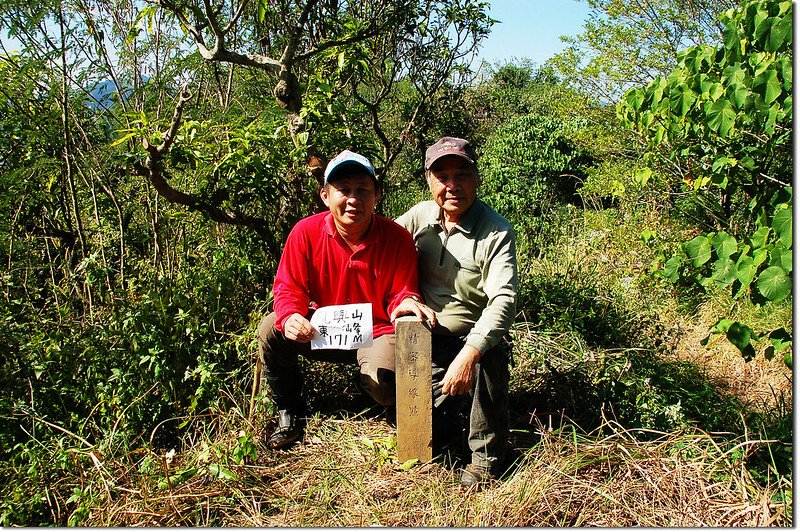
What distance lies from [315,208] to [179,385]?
133 centimetres

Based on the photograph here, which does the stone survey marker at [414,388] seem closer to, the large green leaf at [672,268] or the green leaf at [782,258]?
the large green leaf at [672,268]

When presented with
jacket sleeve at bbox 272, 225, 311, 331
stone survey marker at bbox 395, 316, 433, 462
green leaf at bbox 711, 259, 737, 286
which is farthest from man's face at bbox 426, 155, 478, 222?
green leaf at bbox 711, 259, 737, 286

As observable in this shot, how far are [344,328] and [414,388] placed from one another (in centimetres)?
42

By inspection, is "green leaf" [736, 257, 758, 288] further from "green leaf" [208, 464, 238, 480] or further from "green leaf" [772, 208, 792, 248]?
"green leaf" [208, 464, 238, 480]

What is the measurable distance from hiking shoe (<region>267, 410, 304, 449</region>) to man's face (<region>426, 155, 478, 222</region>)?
128 centimetres

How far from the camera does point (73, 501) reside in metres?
2.62

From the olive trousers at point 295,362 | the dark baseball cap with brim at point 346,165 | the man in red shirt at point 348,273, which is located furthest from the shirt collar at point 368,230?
the olive trousers at point 295,362

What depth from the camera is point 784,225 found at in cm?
230

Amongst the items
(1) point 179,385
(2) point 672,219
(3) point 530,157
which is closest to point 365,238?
(1) point 179,385

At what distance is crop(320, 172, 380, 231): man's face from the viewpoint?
2.88 metres

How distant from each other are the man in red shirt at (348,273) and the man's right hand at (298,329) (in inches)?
1.7

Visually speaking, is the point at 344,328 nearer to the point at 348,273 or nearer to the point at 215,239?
the point at 348,273

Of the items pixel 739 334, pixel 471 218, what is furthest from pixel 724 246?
pixel 471 218

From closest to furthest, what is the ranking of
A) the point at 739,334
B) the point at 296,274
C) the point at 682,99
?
the point at 739,334, the point at 682,99, the point at 296,274
